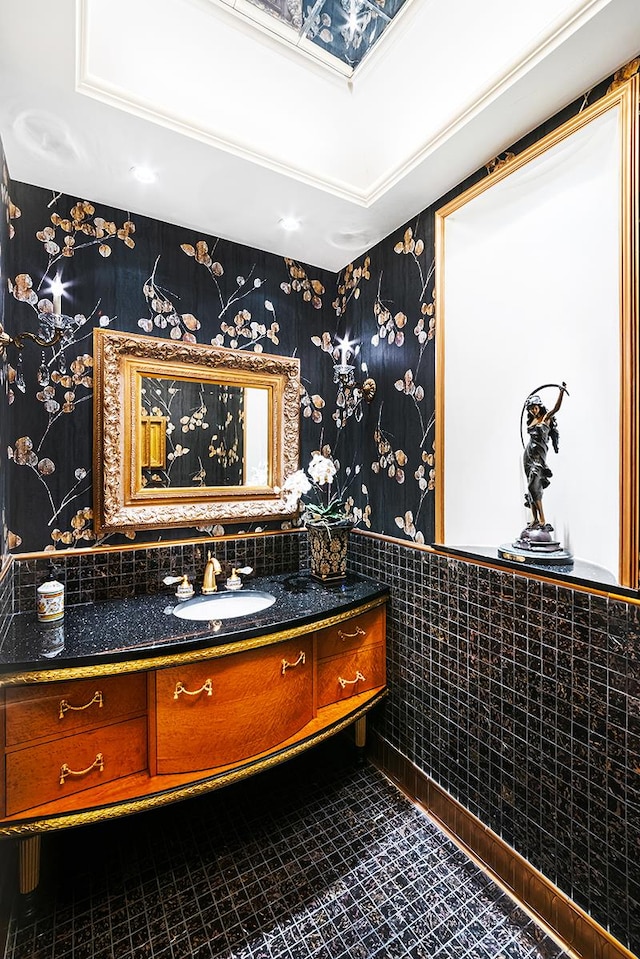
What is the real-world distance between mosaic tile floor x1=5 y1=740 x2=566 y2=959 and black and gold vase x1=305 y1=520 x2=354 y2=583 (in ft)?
3.21

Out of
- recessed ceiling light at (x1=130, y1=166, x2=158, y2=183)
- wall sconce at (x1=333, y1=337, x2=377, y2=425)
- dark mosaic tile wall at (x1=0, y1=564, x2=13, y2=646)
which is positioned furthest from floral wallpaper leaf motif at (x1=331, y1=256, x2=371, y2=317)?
dark mosaic tile wall at (x1=0, y1=564, x2=13, y2=646)

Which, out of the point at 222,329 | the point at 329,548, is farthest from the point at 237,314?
the point at 329,548

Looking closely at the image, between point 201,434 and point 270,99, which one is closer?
point 270,99

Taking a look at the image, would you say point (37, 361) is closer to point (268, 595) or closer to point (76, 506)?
point (76, 506)

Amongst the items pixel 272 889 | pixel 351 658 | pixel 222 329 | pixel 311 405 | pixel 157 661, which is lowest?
pixel 272 889

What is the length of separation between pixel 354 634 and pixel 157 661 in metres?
0.87

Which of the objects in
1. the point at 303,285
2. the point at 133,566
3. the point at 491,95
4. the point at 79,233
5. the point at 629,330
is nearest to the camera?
the point at 629,330

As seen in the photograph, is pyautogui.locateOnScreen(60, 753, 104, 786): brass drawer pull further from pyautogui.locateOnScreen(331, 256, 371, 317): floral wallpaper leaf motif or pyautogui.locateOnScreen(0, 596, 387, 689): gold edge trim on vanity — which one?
pyautogui.locateOnScreen(331, 256, 371, 317): floral wallpaper leaf motif

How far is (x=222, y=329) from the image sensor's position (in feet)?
6.81

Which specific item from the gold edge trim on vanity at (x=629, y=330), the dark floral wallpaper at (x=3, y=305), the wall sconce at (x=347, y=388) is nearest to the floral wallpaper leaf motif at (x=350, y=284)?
the wall sconce at (x=347, y=388)

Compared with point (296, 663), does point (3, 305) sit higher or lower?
higher

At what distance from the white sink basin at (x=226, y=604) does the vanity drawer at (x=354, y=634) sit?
28 cm

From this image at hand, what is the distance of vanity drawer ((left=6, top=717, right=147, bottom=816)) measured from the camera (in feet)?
4.07

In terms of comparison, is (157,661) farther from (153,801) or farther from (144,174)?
(144,174)
